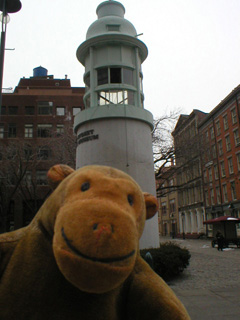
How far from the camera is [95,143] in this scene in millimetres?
10188

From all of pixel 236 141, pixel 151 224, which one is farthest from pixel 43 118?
pixel 151 224

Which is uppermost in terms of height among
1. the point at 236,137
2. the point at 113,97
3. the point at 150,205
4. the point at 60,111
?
the point at 60,111

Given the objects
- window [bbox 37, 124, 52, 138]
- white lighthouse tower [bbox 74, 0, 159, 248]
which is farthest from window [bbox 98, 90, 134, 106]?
window [bbox 37, 124, 52, 138]

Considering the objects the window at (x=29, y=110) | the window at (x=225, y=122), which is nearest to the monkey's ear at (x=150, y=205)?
the window at (x=225, y=122)

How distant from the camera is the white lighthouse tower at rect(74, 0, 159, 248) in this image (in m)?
10.1

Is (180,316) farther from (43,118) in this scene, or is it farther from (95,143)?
(43,118)

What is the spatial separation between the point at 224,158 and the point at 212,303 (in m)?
34.0

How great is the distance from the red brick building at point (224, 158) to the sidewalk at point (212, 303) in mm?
26997

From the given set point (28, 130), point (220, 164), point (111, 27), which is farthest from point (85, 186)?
point (220, 164)

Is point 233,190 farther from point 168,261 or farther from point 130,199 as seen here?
point 130,199

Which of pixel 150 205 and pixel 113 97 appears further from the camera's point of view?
pixel 113 97

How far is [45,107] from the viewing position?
3975 cm

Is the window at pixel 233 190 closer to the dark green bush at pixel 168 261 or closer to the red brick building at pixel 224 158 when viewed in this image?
the red brick building at pixel 224 158

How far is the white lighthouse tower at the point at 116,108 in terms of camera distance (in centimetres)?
1009
